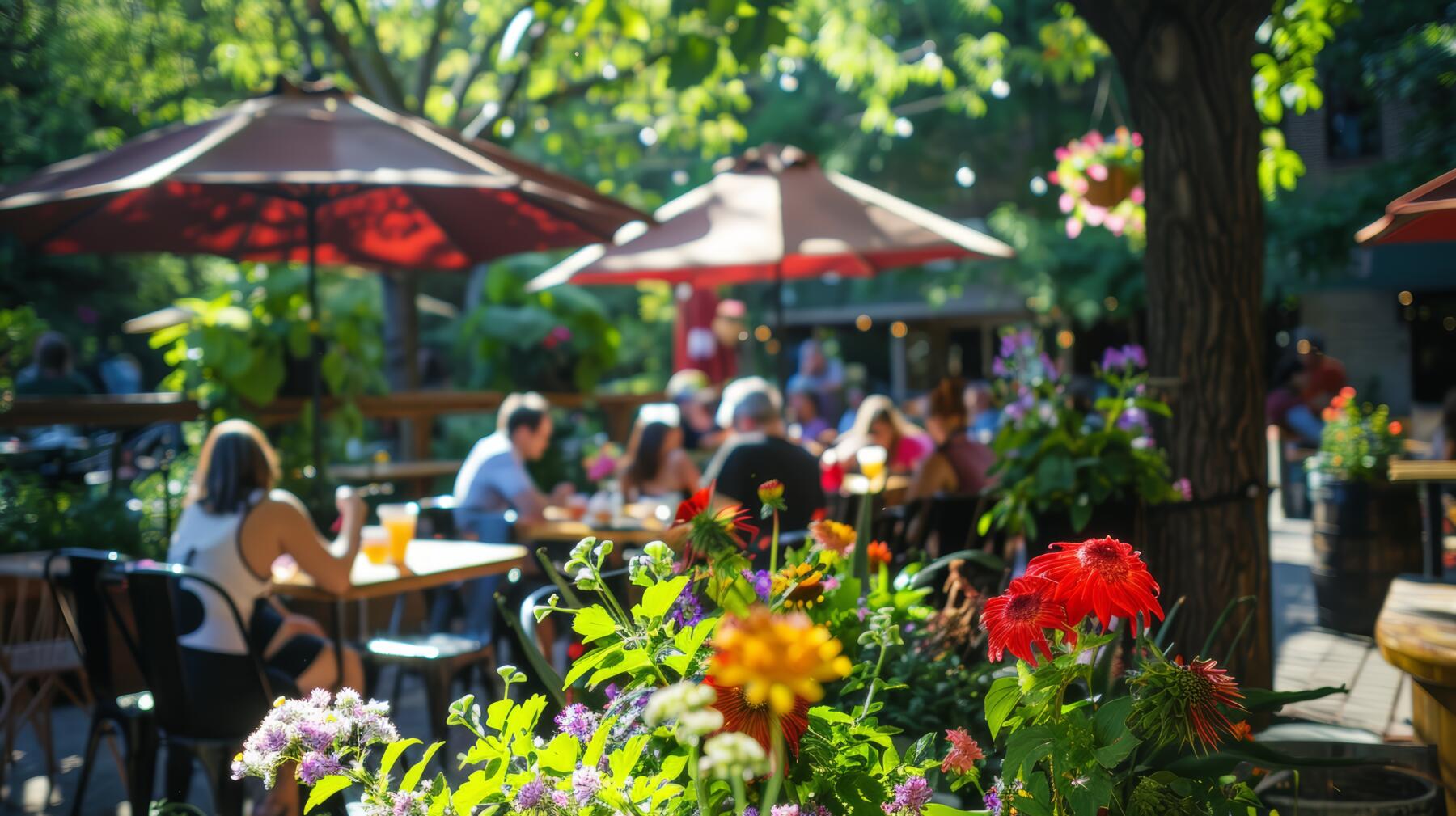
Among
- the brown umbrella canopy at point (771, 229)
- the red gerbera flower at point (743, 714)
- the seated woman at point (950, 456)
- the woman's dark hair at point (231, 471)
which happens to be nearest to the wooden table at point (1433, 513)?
the seated woman at point (950, 456)

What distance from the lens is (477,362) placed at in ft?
29.3

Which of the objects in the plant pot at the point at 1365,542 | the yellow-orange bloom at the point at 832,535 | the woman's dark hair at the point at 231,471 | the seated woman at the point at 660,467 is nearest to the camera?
the yellow-orange bloom at the point at 832,535

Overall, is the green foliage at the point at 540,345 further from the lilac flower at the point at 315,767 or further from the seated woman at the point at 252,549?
the lilac flower at the point at 315,767

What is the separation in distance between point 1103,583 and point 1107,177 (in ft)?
17.7

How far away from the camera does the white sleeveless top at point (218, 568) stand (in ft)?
11.6

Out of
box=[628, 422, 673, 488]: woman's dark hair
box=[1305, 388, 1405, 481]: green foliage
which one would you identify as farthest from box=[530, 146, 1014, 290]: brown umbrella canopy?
box=[1305, 388, 1405, 481]: green foliage

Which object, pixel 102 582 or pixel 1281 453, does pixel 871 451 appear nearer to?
pixel 102 582

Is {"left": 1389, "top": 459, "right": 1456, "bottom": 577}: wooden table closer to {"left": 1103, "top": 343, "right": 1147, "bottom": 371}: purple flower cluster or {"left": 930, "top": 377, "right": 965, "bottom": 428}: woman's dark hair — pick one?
{"left": 930, "top": 377, "right": 965, "bottom": 428}: woman's dark hair

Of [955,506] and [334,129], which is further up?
[334,129]

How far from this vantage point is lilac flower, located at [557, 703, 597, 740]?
1.25 m

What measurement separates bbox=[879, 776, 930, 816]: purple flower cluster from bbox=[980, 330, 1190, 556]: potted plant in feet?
8.49

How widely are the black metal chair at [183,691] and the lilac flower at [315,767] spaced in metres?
2.04

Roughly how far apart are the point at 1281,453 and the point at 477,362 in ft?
23.4

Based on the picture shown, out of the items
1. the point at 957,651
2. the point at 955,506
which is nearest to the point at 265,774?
the point at 957,651
